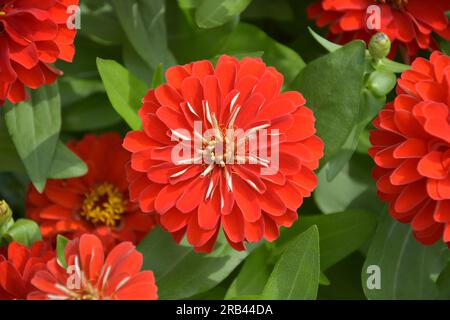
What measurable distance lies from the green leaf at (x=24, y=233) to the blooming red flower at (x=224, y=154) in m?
0.15

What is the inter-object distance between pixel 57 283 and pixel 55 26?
0.93 ft

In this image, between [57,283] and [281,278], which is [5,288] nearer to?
[57,283]

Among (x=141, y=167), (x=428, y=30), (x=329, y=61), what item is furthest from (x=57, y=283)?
(x=428, y=30)

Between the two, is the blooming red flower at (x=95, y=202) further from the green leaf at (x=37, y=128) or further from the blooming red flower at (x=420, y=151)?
the blooming red flower at (x=420, y=151)

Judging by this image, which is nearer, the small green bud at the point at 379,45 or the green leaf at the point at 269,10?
the small green bud at the point at 379,45

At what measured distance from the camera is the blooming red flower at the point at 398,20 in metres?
0.92

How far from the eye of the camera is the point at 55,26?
0.81 meters

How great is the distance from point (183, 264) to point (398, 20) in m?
0.40

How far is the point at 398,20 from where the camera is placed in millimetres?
936

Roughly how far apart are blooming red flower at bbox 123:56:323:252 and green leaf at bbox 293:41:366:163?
9 centimetres

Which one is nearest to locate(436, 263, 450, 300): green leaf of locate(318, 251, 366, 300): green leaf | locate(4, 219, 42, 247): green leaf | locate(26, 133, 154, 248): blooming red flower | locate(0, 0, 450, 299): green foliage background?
locate(0, 0, 450, 299): green foliage background

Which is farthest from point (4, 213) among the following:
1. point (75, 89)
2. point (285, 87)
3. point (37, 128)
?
point (285, 87)

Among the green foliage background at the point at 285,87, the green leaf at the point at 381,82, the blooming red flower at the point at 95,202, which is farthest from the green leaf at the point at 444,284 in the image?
the blooming red flower at the point at 95,202

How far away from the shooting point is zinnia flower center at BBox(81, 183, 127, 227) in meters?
1.00
